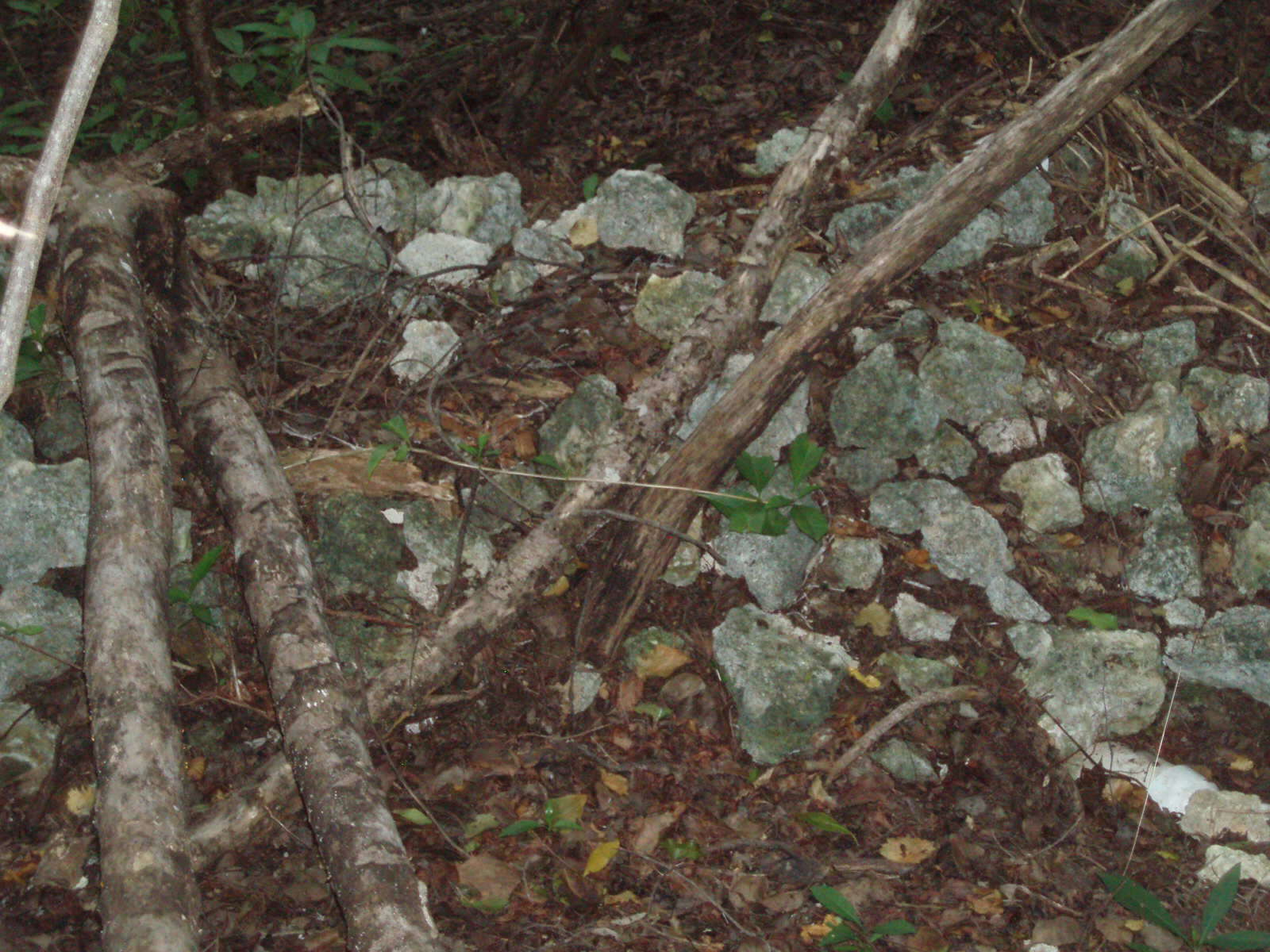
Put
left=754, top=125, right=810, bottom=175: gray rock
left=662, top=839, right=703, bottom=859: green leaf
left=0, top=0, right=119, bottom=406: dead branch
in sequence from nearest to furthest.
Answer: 1. left=0, top=0, right=119, bottom=406: dead branch
2. left=662, top=839, right=703, bottom=859: green leaf
3. left=754, top=125, right=810, bottom=175: gray rock

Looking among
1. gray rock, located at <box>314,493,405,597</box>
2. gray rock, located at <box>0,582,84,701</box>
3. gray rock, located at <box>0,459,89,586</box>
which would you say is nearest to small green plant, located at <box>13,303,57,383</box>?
gray rock, located at <box>0,459,89,586</box>

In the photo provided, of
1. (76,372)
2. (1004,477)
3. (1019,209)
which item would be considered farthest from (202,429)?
(1019,209)

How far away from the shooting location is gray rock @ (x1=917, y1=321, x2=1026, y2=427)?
340 cm

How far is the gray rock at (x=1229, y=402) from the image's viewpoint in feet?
11.2

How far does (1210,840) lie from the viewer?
2.74 m

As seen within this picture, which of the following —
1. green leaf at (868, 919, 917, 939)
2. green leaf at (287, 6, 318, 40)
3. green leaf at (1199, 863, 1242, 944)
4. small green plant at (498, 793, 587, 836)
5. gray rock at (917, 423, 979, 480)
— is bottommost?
small green plant at (498, 793, 587, 836)

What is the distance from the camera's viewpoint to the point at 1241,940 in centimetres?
234

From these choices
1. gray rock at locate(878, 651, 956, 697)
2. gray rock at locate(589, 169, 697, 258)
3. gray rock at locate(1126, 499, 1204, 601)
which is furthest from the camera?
gray rock at locate(589, 169, 697, 258)

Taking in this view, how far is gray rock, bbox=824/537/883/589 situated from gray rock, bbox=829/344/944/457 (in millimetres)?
355

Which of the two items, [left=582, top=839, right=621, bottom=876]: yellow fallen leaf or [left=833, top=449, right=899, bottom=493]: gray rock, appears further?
[left=833, top=449, right=899, bottom=493]: gray rock

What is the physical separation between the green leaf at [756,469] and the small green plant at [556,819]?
3.22 feet

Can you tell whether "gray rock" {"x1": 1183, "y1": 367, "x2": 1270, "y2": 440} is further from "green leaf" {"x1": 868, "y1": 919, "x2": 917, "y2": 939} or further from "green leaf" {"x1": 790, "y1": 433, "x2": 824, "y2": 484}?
"green leaf" {"x1": 868, "y1": 919, "x2": 917, "y2": 939}

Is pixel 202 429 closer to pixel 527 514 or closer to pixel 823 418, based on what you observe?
pixel 527 514

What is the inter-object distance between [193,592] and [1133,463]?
2.82 metres
